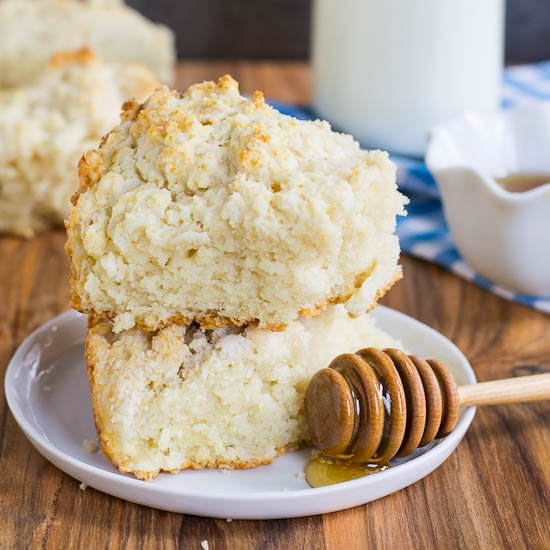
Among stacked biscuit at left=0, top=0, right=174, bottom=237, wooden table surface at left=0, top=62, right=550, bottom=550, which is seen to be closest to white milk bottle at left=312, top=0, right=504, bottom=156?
stacked biscuit at left=0, top=0, right=174, bottom=237

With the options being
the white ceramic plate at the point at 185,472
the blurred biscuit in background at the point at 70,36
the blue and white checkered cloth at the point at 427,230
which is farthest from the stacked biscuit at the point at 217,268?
the blurred biscuit in background at the point at 70,36

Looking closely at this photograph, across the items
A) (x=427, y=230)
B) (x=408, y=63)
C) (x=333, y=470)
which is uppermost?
(x=408, y=63)

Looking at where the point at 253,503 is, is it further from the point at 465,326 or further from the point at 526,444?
the point at 465,326

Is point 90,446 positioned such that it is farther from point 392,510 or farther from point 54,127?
point 54,127

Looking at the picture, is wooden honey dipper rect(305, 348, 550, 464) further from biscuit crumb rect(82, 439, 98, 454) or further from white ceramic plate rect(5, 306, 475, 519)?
biscuit crumb rect(82, 439, 98, 454)

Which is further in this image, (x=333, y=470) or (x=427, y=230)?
(x=427, y=230)

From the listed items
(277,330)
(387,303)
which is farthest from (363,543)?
(387,303)

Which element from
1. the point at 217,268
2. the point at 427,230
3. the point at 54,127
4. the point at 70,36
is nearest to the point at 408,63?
the point at 427,230

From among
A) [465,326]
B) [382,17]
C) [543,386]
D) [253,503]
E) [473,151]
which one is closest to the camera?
[253,503]

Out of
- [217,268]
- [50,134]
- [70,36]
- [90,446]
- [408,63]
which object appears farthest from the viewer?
[70,36]
